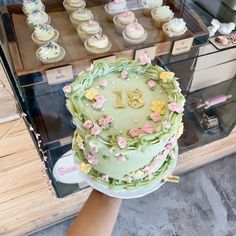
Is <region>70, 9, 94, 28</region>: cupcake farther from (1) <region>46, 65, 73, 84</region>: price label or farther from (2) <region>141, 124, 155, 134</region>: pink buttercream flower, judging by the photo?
(2) <region>141, 124, 155, 134</region>: pink buttercream flower

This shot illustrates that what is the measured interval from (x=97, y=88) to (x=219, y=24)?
3.27ft

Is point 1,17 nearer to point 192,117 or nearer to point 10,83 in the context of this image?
point 10,83

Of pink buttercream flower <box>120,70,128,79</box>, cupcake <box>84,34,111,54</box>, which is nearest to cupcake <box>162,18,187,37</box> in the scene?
cupcake <box>84,34,111,54</box>

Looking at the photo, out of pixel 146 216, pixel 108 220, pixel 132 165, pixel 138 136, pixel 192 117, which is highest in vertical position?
pixel 138 136

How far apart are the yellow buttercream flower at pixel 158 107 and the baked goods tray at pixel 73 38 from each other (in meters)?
0.41

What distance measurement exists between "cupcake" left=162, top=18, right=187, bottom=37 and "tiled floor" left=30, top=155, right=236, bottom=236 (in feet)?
4.43

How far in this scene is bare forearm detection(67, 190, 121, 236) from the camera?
2.73 feet

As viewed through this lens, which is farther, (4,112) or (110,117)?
(4,112)

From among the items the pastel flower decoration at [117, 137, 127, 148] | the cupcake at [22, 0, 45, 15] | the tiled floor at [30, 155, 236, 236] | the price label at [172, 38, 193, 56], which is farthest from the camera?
the tiled floor at [30, 155, 236, 236]

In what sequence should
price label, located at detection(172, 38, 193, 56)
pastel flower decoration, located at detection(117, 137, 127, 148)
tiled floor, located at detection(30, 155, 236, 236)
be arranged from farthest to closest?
tiled floor, located at detection(30, 155, 236, 236), price label, located at detection(172, 38, 193, 56), pastel flower decoration, located at detection(117, 137, 127, 148)

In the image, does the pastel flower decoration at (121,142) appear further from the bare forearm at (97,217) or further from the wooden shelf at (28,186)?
the wooden shelf at (28,186)

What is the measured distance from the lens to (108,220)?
856 millimetres

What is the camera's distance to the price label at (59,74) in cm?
104

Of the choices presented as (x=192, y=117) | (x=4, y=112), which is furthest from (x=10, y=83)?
(x=192, y=117)
